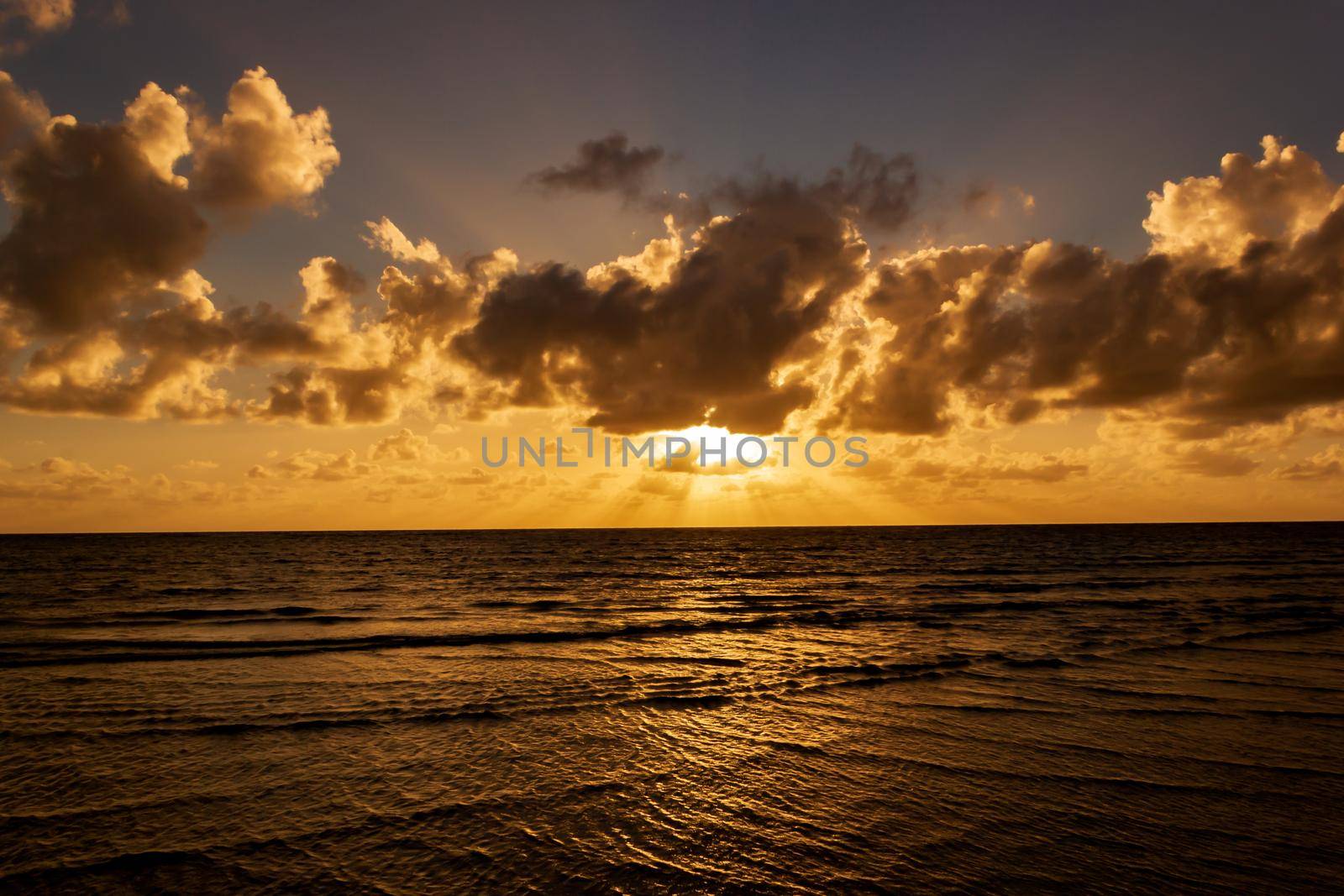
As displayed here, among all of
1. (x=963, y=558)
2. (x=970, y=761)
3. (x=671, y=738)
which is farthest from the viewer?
(x=963, y=558)

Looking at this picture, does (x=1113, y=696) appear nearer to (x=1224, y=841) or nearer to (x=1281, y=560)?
(x=1224, y=841)

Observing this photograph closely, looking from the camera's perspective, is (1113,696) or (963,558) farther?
(963,558)

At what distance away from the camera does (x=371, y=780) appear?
11.1 m

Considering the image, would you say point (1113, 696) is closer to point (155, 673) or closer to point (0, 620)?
point (155, 673)

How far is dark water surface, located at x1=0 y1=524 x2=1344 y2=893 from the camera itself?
27.1 ft

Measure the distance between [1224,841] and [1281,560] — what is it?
8901 cm

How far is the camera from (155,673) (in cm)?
1983

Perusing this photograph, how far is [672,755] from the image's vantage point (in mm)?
12469

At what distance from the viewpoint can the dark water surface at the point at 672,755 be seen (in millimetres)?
8273

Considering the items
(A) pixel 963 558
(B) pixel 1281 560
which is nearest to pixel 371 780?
(A) pixel 963 558

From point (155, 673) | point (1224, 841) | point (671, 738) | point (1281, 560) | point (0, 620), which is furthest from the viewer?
point (1281, 560)

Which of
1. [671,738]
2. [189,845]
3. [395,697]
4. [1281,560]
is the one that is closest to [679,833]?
[671,738]

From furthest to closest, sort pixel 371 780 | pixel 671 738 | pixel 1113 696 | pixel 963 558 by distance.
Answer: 1. pixel 963 558
2. pixel 1113 696
3. pixel 671 738
4. pixel 371 780

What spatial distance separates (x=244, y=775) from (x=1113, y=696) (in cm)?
1903
